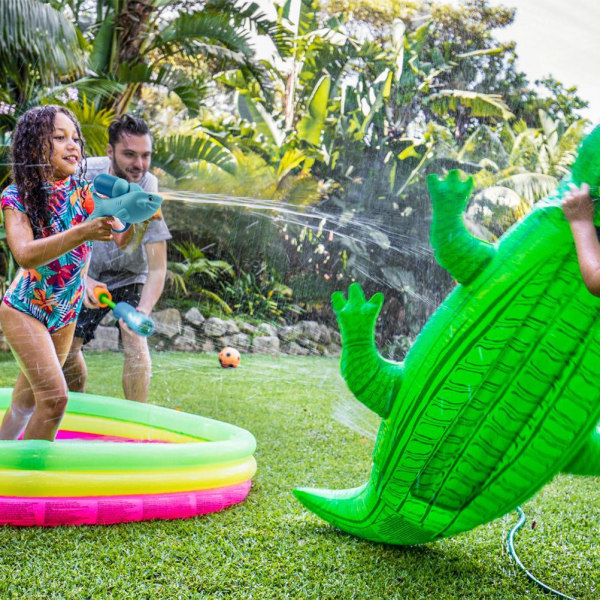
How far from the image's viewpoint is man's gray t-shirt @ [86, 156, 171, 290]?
2.62 meters

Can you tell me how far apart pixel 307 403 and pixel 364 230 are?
1533 mm

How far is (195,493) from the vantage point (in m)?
2.39

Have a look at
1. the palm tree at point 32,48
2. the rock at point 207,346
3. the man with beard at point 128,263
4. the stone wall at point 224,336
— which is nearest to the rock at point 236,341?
the stone wall at point 224,336

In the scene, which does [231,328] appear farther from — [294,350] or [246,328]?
[294,350]

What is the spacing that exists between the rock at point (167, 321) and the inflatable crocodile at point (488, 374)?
1.45 meters

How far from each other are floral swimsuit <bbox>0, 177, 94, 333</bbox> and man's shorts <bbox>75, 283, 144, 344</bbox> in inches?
20.0

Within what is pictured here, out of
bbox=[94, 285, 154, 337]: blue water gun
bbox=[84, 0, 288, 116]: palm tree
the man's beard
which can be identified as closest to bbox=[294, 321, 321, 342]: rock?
bbox=[94, 285, 154, 337]: blue water gun

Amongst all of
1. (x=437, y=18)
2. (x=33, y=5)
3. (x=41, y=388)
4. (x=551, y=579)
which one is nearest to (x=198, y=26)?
(x=33, y=5)

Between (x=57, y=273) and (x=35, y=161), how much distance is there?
0.34m

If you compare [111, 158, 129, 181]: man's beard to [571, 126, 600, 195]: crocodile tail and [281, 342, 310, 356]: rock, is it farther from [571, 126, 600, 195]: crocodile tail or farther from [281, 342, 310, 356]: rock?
[571, 126, 600, 195]: crocodile tail

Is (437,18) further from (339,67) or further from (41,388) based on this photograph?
(41,388)

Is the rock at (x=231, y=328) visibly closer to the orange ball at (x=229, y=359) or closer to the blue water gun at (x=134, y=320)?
the orange ball at (x=229, y=359)

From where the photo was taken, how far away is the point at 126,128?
97.0 inches

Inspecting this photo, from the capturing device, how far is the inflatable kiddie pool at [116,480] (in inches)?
84.2
